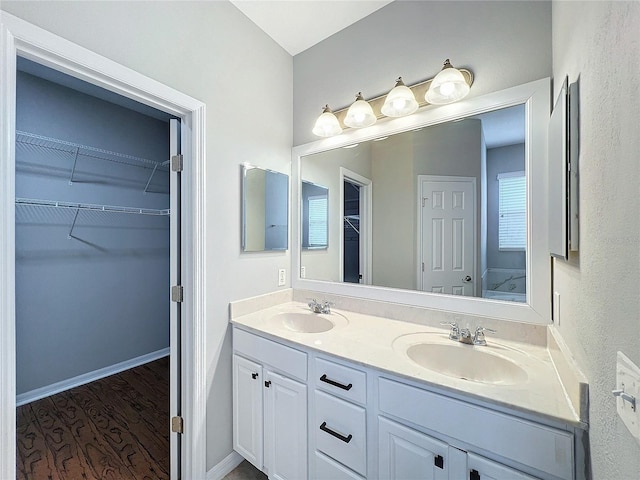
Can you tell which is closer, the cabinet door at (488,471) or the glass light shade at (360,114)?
the cabinet door at (488,471)

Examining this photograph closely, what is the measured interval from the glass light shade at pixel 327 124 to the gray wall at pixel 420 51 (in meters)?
0.11

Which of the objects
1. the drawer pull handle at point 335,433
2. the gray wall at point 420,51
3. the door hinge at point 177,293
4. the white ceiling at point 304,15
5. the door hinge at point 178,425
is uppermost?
the white ceiling at point 304,15

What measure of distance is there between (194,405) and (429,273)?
4.87 feet

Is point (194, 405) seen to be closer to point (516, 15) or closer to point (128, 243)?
point (128, 243)

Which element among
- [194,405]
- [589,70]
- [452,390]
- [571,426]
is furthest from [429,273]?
[194,405]

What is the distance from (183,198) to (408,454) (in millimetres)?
1563

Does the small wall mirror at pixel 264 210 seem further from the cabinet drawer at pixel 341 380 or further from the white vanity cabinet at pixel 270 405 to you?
the cabinet drawer at pixel 341 380

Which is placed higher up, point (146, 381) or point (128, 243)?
point (128, 243)

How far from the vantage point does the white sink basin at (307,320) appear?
67.6 inches

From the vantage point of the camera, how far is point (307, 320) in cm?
180

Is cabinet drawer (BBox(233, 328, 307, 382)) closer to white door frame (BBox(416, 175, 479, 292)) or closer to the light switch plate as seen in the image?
white door frame (BBox(416, 175, 479, 292))

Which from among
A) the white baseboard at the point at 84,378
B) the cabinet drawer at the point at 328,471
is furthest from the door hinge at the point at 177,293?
the white baseboard at the point at 84,378

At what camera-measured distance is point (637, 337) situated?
45 centimetres
